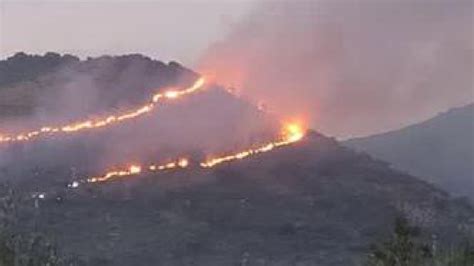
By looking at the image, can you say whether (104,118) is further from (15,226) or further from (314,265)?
(314,265)

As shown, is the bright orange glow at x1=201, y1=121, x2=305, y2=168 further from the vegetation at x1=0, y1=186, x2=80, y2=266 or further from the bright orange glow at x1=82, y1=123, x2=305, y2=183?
the vegetation at x1=0, y1=186, x2=80, y2=266

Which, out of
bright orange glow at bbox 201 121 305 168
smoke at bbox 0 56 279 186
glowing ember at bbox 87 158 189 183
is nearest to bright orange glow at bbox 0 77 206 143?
smoke at bbox 0 56 279 186

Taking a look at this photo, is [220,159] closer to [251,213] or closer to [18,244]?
[251,213]

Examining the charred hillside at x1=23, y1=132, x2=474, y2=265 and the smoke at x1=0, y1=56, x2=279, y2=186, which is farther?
the smoke at x1=0, y1=56, x2=279, y2=186

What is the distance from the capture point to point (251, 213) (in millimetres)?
65750

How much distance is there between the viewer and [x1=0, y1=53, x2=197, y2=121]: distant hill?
322 feet

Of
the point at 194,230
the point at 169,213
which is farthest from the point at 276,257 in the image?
the point at 169,213

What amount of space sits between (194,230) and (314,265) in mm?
8492

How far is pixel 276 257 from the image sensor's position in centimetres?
5572

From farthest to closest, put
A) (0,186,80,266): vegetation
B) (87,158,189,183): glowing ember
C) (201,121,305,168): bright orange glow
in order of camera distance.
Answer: (201,121,305,168): bright orange glow < (87,158,189,183): glowing ember < (0,186,80,266): vegetation

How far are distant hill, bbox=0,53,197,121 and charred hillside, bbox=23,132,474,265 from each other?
2271cm

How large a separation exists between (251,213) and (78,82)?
46.1m

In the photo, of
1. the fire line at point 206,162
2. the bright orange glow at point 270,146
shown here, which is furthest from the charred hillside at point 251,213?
the bright orange glow at point 270,146

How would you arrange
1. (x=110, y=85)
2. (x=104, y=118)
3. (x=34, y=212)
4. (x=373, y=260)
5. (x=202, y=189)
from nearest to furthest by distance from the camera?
1. (x=373, y=260)
2. (x=34, y=212)
3. (x=202, y=189)
4. (x=104, y=118)
5. (x=110, y=85)
